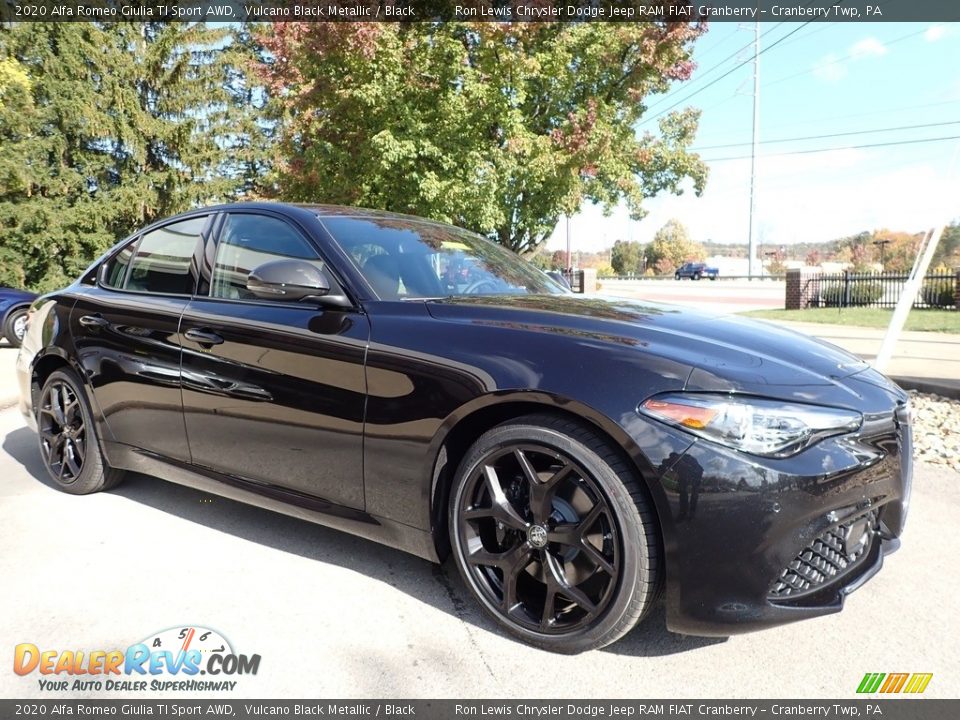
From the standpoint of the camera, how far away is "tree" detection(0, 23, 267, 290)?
23.0 m

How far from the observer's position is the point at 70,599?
2.79 m

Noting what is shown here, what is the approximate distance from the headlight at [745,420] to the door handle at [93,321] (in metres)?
3.00

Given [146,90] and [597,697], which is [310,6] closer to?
[597,697]

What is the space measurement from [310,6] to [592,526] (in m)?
11.6

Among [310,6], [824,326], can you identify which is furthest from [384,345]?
→ [824,326]

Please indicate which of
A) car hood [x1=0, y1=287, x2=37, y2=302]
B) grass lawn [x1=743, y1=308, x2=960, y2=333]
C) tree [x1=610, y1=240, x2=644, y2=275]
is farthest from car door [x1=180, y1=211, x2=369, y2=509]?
tree [x1=610, y1=240, x2=644, y2=275]

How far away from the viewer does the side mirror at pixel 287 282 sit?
2705 millimetres

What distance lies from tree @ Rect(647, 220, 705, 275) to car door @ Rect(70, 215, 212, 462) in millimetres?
96197

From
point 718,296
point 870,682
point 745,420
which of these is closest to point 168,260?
point 745,420

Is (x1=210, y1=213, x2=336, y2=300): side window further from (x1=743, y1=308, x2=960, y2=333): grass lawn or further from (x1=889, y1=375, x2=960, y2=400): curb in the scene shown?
(x1=743, y1=308, x2=960, y2=333): grass lawn

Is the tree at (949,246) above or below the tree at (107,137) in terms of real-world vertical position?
below

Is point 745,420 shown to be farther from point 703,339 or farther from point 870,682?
point 870,682

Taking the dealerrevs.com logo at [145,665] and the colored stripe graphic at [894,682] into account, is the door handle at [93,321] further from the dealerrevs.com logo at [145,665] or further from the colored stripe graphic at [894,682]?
the colored stripe graphic at [894,682]
